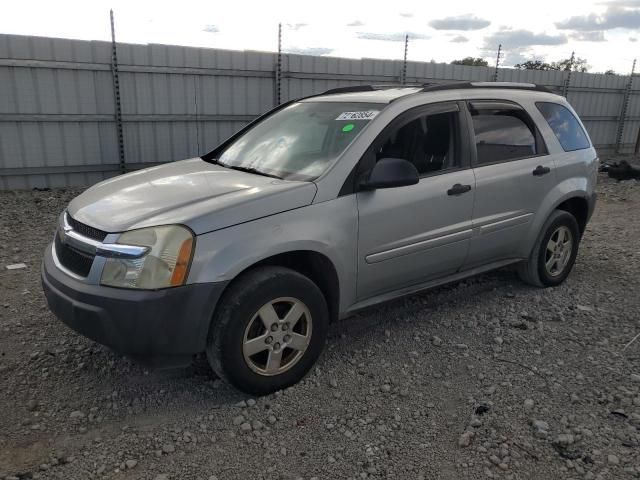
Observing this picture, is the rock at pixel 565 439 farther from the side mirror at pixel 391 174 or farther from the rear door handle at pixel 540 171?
the rear door handle at pixel 540 171

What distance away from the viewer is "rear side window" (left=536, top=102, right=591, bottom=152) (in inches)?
186

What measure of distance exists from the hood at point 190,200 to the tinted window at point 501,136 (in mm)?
1597

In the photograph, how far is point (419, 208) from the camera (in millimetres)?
3643

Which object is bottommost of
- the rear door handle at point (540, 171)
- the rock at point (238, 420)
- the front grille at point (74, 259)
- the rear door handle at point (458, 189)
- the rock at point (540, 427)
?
the rock at point (238, 420)

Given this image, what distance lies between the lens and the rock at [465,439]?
2762 mm

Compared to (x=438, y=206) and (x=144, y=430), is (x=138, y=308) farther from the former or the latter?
(x=438, y=206)

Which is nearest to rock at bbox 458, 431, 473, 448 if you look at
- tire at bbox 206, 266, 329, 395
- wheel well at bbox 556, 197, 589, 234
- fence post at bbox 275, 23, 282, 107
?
tire at bbox 206, 266, 329, 395

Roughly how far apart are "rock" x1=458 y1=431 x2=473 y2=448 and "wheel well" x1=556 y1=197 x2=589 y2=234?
2777mm

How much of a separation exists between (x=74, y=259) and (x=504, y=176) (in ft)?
9.96

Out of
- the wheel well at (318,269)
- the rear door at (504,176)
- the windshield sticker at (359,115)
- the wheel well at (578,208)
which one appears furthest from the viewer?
the wheel well at (578,208)

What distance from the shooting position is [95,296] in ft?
9.04

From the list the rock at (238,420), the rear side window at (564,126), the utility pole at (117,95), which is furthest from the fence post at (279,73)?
the rock at (238,420)

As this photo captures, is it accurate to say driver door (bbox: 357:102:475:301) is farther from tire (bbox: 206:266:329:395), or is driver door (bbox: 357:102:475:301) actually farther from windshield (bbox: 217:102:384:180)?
tire (bbox: 206:266:329:395)

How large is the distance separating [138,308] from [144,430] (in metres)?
0.68
